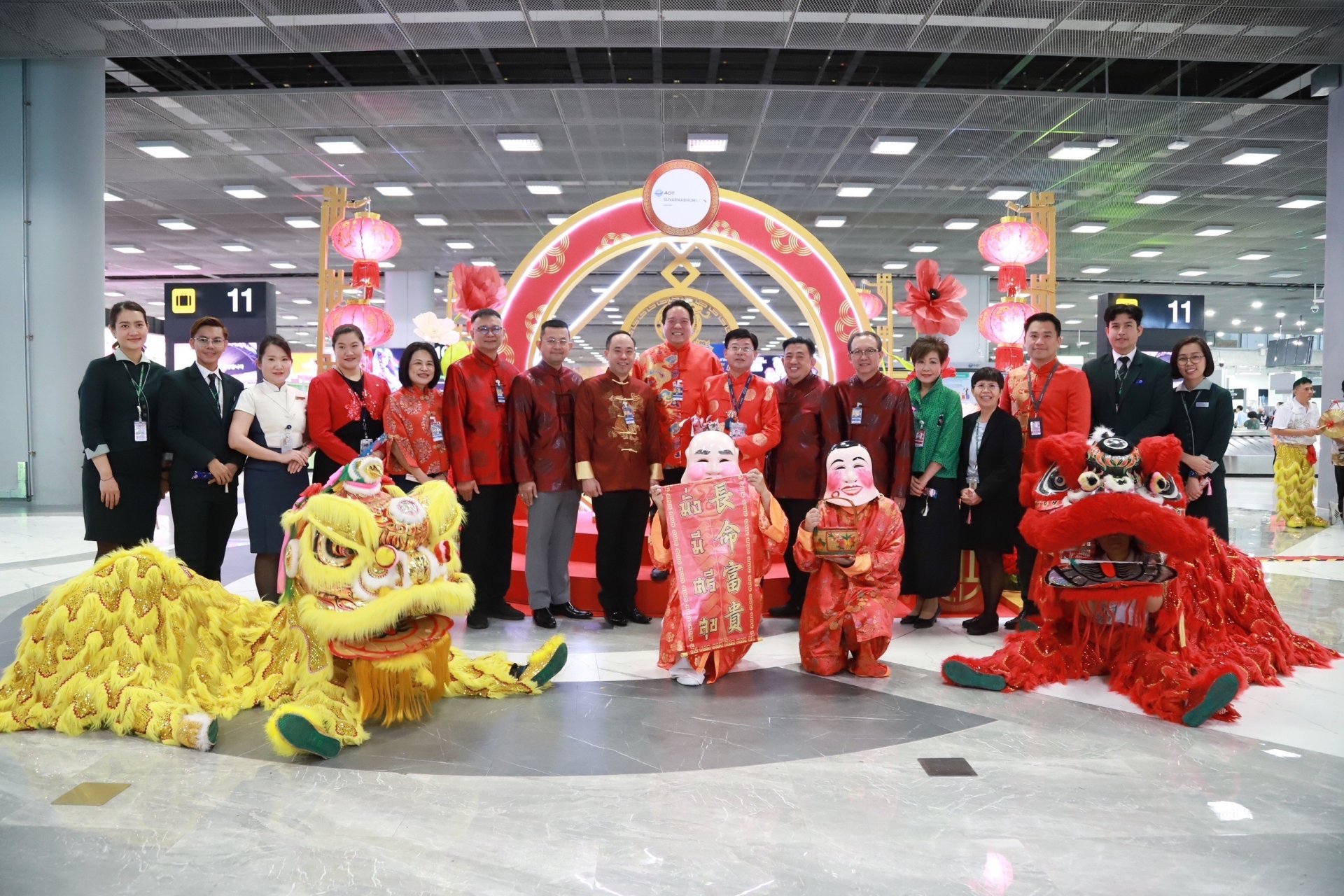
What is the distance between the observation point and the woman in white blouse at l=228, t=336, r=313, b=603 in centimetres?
393

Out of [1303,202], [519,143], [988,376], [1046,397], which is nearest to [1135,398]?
[1046,397]

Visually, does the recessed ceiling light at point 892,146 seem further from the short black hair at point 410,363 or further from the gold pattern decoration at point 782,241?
the short black hair at point 410,363

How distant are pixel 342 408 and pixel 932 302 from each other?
148 inches

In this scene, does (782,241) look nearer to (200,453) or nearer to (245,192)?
(200,453)

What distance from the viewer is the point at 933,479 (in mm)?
4367

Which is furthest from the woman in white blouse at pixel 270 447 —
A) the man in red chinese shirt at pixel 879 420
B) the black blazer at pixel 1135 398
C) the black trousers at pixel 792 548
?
the black blazer at pixel 1135 398

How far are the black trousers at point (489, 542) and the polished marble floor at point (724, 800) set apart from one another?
1115mm

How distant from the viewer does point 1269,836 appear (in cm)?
225

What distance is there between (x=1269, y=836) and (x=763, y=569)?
185cm

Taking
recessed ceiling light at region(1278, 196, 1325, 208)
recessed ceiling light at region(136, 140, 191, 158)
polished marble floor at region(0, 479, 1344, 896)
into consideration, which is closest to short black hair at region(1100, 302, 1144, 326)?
polished marble floor at region(0, 479, 1344, 896)

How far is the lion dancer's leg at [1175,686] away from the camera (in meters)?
3.00

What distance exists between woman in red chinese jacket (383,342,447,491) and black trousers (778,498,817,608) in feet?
5.36

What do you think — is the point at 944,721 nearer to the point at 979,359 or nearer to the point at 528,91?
the point at 528,91

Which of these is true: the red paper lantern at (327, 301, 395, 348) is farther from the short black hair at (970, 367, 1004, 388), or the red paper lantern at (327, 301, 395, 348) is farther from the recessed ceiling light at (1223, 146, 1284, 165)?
the recessed ceiling light at (1223, 146, 1284, 165)
